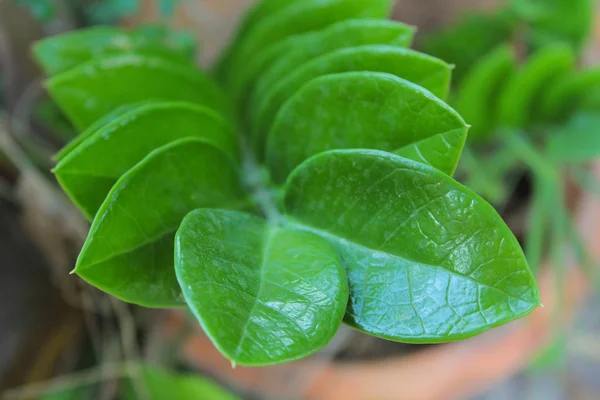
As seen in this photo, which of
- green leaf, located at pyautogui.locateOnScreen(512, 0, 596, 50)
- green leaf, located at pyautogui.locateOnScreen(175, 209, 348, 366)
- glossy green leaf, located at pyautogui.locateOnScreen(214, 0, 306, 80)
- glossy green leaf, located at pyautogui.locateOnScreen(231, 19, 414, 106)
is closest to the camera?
green leaf, located at pyautogui.locateOnScreen(175, 209, 348, 366)

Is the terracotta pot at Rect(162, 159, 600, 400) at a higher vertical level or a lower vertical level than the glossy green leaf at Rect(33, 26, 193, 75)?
lower

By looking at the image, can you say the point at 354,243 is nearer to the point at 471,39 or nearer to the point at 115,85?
the point at 115,85

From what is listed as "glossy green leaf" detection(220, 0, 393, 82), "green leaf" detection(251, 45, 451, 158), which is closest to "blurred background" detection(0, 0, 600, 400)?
"glossy green leaf" detection(220, 0, 393, 82)

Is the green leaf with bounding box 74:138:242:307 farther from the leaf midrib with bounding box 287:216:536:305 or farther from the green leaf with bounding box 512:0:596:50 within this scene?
the green leaf with bounding box 512:0:596:50

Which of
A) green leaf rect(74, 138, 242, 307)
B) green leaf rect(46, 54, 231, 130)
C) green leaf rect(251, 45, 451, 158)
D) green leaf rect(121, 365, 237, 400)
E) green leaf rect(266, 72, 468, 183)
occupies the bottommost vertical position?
green leaf rect(121, 365, 237, 400)

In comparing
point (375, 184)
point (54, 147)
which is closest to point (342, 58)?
point (375, 184)

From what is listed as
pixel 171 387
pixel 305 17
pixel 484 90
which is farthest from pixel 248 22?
pixel 171 387

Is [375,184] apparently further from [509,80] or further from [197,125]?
[509,80]

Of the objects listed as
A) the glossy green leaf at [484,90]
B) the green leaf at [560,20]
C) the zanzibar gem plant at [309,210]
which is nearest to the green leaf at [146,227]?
the zanzibar gem plant at [309,210]
